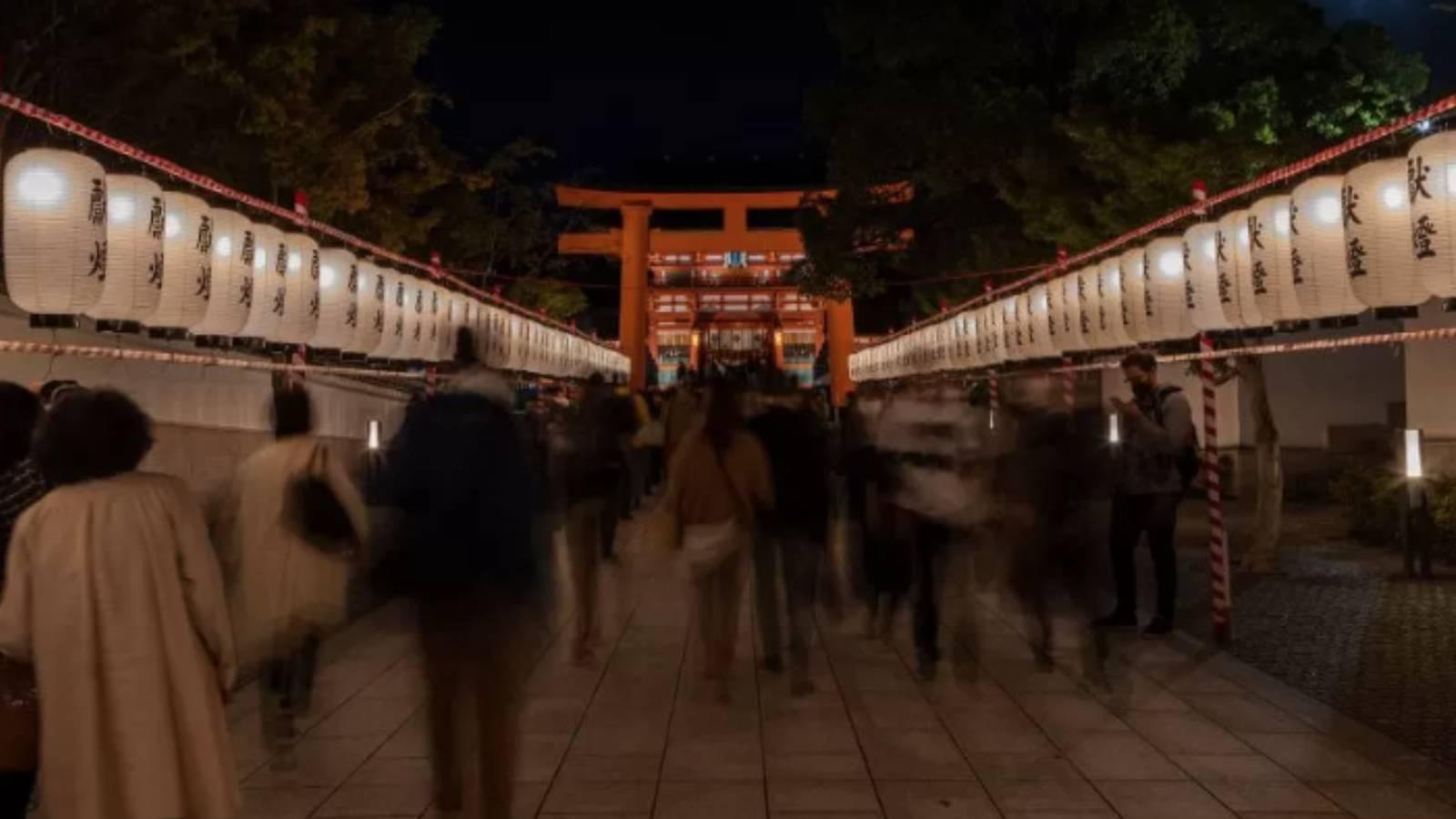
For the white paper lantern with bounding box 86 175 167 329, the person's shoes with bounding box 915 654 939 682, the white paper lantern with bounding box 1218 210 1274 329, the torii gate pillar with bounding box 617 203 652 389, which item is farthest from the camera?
the torii gate pillar with bounding box 617 203 652 389

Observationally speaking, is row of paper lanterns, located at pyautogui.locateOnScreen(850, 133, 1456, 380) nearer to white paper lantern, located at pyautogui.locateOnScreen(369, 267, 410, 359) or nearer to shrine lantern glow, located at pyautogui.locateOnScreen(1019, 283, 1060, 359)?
shrine lantern glow, located at pyautogui.locateOnScreen(1019, 283, 1060, 359)

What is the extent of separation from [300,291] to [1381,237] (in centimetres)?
990

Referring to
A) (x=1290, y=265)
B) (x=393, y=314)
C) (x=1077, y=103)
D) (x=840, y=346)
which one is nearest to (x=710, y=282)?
(x=840, y=346)

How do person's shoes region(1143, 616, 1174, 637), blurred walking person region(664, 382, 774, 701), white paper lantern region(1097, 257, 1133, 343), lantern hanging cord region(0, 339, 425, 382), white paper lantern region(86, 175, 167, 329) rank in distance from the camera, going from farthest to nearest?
1. white paper lantern region(1097, 257, 1133, 343)
2. person's shoes region(1143, 616, 1174, 637)
3. white paper lantern region(86, 175, 167, 329)
4. blurred walking person region(664, 382, 774, 701)
5. lantern hanging cord region(0, 339, 425, 382)

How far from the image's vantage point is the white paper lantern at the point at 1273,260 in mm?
8923

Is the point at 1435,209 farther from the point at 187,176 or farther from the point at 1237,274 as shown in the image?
the point at 187,176

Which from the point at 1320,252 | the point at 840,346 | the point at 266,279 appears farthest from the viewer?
the point at 840,346

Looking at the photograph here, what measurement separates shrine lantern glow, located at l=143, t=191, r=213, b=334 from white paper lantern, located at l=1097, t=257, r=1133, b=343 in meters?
9.12

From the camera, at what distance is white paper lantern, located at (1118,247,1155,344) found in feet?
38.9

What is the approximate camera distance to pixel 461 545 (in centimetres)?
478

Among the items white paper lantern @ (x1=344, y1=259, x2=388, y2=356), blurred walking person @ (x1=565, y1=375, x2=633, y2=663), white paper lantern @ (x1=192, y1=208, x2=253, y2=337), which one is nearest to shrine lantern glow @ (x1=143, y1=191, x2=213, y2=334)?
white paper lantern @ (x1=192, y1=208, x2=253, y2=337)

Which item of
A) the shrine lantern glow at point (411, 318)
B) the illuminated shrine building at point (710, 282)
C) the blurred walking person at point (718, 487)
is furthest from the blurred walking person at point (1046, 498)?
the illuminated shrine building at point (710, 282)

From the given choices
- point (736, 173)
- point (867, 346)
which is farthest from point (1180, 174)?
point (736, 173)

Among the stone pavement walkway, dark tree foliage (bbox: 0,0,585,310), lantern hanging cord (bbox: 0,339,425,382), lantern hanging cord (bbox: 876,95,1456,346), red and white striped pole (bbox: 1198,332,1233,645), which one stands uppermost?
dark tree foliage (bbox: 0,0,585,310)
